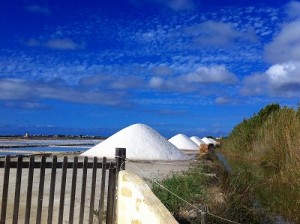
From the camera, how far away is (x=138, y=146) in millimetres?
21734

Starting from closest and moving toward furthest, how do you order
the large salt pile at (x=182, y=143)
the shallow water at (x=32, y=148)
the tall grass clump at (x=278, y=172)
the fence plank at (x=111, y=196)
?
the fence plank at (x=111, y=196), the tall grass clump at (x=278, y=172), the shallow water at (x=32, y=148), the large salt pile at (x=182, y=143)

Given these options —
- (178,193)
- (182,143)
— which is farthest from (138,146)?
(182,143)

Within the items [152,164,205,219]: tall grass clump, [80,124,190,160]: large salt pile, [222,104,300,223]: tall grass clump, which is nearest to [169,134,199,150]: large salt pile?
[80,124,190,160]: large salt pile

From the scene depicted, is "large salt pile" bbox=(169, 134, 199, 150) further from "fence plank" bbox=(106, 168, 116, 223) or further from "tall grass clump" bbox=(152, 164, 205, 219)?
"fence plank" bbox=(106, 168, 116, 223)

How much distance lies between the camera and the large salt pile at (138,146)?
2128 centimetres

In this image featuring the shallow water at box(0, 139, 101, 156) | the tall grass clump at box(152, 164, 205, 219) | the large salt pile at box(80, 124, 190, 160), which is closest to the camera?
the tall grass clump at box(152, 164, 205, 219)

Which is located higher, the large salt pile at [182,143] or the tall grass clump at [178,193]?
the large salt pile at [182,143]

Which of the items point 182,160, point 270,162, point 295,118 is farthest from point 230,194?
point 182,160

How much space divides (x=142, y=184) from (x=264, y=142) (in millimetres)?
13747

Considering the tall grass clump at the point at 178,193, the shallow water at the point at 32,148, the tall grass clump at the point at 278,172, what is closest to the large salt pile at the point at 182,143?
the shallow water at the point at 32,148

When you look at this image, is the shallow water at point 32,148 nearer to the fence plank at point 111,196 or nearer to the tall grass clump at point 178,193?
the tall grass clump at point 178,193

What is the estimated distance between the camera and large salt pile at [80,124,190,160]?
21.3 meters

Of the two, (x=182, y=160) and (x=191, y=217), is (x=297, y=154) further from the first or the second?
(x=182, y=160)

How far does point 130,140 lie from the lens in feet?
72.0
